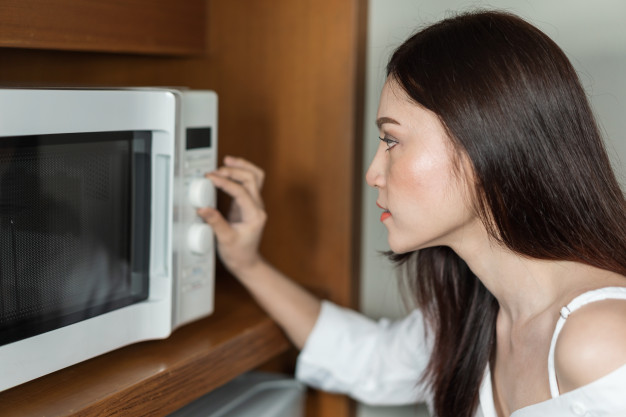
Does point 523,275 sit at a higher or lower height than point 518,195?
lower

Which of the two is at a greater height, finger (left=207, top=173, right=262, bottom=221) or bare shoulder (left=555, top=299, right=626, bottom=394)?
finger (left=207, top=173, right=262, bottom=221)

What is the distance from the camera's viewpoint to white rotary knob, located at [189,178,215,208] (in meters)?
0.87

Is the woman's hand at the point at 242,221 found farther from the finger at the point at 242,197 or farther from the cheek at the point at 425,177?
the cheek at the point at 425,177

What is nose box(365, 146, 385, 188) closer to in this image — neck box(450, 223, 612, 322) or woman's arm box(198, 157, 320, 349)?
neck box(450, 223, 612, 322)

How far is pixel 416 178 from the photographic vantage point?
2.48 feet

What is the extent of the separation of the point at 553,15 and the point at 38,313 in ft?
2.48

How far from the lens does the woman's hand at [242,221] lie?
962mm

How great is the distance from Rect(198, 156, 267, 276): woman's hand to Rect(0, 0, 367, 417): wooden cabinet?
8cm

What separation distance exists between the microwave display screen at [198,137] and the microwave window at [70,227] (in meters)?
0.06

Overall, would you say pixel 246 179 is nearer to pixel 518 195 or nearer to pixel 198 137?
pixel 198 137

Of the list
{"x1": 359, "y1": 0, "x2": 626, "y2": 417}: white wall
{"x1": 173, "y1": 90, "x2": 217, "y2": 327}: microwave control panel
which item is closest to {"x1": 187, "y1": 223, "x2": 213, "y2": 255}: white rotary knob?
{"x1": 173, "y1": 90, "x2": 217, "y2": 327}: microwave control panel

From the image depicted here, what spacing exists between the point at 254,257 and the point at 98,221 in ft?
0.95

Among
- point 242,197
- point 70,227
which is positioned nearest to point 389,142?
point 242,197

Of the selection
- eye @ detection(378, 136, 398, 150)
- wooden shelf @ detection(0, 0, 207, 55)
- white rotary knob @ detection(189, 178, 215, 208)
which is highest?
wooden shelf @ detection(0, 0, 207, 55)
